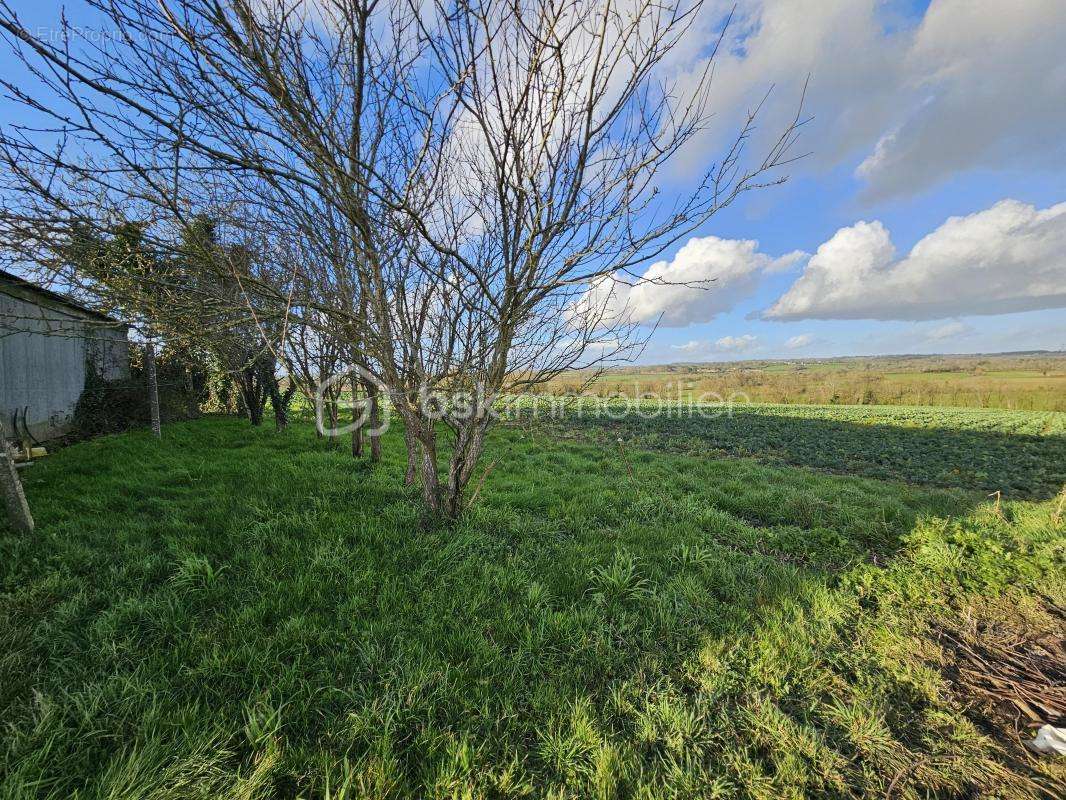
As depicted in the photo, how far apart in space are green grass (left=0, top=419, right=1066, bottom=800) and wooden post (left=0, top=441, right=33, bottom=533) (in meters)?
0.12

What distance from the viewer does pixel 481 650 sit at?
228 centimetres

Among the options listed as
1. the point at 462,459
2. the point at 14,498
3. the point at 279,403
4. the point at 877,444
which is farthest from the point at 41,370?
the point at 877,444

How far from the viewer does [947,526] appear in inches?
166

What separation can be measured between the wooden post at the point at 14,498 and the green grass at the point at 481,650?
0.12 meters

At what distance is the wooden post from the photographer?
10.6ft

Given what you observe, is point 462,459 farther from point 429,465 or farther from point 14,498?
point 14,498

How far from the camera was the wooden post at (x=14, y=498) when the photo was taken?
10.6ft

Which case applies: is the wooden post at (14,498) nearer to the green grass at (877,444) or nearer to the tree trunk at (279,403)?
the tree trunk at (279,403)

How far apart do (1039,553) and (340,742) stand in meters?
6.12

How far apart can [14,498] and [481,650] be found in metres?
4.32

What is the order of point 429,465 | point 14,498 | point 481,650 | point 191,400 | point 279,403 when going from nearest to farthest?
point 481,650
point 14,498
point 429,465
point 279,403
point 191,400

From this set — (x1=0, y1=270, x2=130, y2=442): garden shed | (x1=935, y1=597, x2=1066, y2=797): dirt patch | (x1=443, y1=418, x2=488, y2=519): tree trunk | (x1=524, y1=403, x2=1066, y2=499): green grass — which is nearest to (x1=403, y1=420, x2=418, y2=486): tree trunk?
(x1=443, y1=418, x2=488, y2=519): tree trunk

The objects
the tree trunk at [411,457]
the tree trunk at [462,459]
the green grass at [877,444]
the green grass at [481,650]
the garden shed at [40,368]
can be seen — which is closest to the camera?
the green grass at [481,650]

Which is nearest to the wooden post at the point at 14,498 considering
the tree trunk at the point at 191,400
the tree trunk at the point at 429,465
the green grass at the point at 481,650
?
the green grass at the point at 481,650
